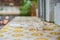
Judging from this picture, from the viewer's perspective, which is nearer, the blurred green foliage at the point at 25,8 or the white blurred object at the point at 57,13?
the white blurred object at the point at 57,13

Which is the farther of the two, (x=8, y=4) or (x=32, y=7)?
(x=8, y=4)

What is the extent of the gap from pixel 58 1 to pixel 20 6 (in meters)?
1.14

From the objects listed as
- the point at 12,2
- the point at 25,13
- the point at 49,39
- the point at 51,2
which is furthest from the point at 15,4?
the point at 49,39

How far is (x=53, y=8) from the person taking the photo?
4.17ft

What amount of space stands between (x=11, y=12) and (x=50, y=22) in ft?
3.71

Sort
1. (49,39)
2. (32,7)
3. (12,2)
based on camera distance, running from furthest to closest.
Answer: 1. (12,2)
2. (32,7)
3. (49,39)

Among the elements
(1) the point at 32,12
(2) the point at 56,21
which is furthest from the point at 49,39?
(1) the point at 32,12

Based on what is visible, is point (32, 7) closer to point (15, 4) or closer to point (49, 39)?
point (15, 4)

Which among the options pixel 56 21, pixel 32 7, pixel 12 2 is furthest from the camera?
pixel 12 2

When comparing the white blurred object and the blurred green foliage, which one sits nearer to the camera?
the white blurred object

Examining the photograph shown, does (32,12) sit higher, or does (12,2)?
(12,2)

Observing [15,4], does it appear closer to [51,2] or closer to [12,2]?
[12,2]

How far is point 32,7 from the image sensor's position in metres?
2.09

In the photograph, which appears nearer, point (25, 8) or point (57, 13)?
point (57, 13)
